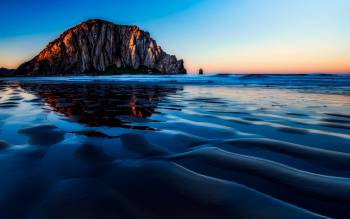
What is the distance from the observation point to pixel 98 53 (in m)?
170

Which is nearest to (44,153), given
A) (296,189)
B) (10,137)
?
(10,137)

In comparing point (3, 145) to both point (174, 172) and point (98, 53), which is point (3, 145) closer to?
point (174, 172)

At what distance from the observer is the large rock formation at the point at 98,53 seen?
166 metres

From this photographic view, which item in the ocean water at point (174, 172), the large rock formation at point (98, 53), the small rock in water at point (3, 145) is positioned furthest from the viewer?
the large rock formation at point (98, 53)

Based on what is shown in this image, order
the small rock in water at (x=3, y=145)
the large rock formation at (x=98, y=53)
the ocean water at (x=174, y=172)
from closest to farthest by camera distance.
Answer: the ocean water at (x=174, y=172) → the small rock in water at (x=3, y=145) → the large rock formation at (x=98, y=53)

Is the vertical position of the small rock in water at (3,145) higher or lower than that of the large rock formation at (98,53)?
lower

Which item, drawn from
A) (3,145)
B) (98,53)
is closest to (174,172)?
(3,145)

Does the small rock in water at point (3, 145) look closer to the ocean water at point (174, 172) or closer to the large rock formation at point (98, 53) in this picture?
the ocean water at point (174, 172)

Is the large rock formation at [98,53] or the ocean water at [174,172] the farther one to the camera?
the large rock formation at [98,53]

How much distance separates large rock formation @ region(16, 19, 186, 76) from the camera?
166500 millimetres

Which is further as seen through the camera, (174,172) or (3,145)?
(3,145)

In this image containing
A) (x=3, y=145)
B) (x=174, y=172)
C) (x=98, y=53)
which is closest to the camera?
(x=174, y=172)

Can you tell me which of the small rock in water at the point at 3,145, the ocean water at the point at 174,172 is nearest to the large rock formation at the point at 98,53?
the small rock in water at the point at 3,145

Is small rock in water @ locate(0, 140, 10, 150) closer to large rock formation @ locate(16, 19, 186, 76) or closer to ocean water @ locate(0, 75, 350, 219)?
ocean water @ locate(0, 75, 350, 219)
